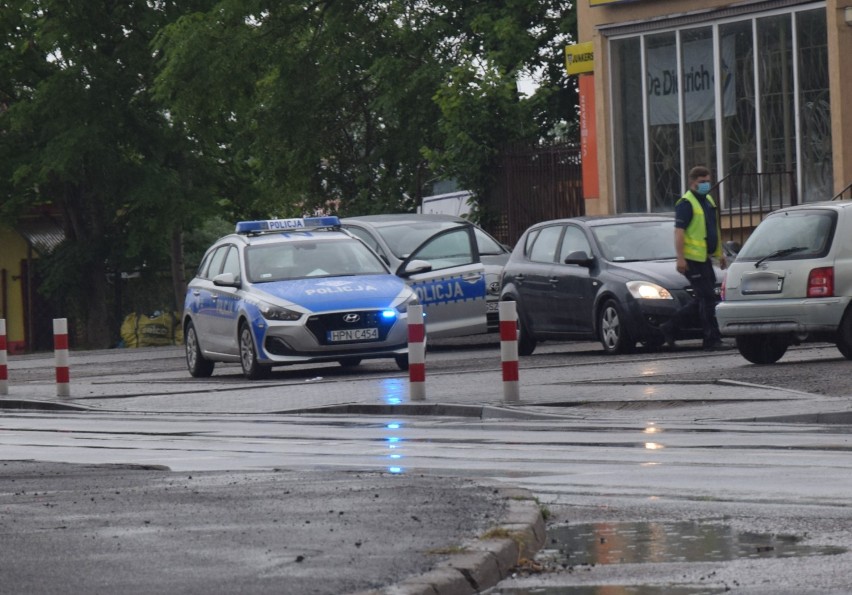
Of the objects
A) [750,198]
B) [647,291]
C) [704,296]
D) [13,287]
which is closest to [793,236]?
[704,296]

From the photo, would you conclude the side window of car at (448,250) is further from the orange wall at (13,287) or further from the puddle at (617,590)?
the orange wall at (13,287)

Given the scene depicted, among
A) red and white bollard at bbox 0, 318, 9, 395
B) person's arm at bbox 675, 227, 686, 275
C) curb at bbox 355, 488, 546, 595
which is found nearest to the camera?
curb at bbox 355, 488, 546, 595

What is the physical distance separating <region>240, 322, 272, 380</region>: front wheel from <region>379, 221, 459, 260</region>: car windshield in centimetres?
430

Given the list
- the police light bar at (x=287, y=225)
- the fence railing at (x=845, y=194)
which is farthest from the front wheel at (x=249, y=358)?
the fence railing at (x=845, y=194)

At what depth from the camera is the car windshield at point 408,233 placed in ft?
86.3

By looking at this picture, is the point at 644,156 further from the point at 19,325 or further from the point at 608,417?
the point at 19,325

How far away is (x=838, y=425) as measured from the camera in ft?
42.8

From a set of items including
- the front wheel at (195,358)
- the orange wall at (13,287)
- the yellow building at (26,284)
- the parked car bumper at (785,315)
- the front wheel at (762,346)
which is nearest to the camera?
the parked car bumper at (785,315)

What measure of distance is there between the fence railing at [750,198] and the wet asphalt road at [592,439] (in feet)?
26.1

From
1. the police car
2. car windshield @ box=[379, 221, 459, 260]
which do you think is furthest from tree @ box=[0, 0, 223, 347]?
the police car

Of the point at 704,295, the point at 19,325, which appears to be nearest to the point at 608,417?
the point at 704,295

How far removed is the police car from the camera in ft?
69.7

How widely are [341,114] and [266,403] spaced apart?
89.7 feet

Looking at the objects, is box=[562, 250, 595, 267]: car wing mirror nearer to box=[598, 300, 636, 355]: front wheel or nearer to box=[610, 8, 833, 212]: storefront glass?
box=[598, 300, 636, 355]: front wheel
